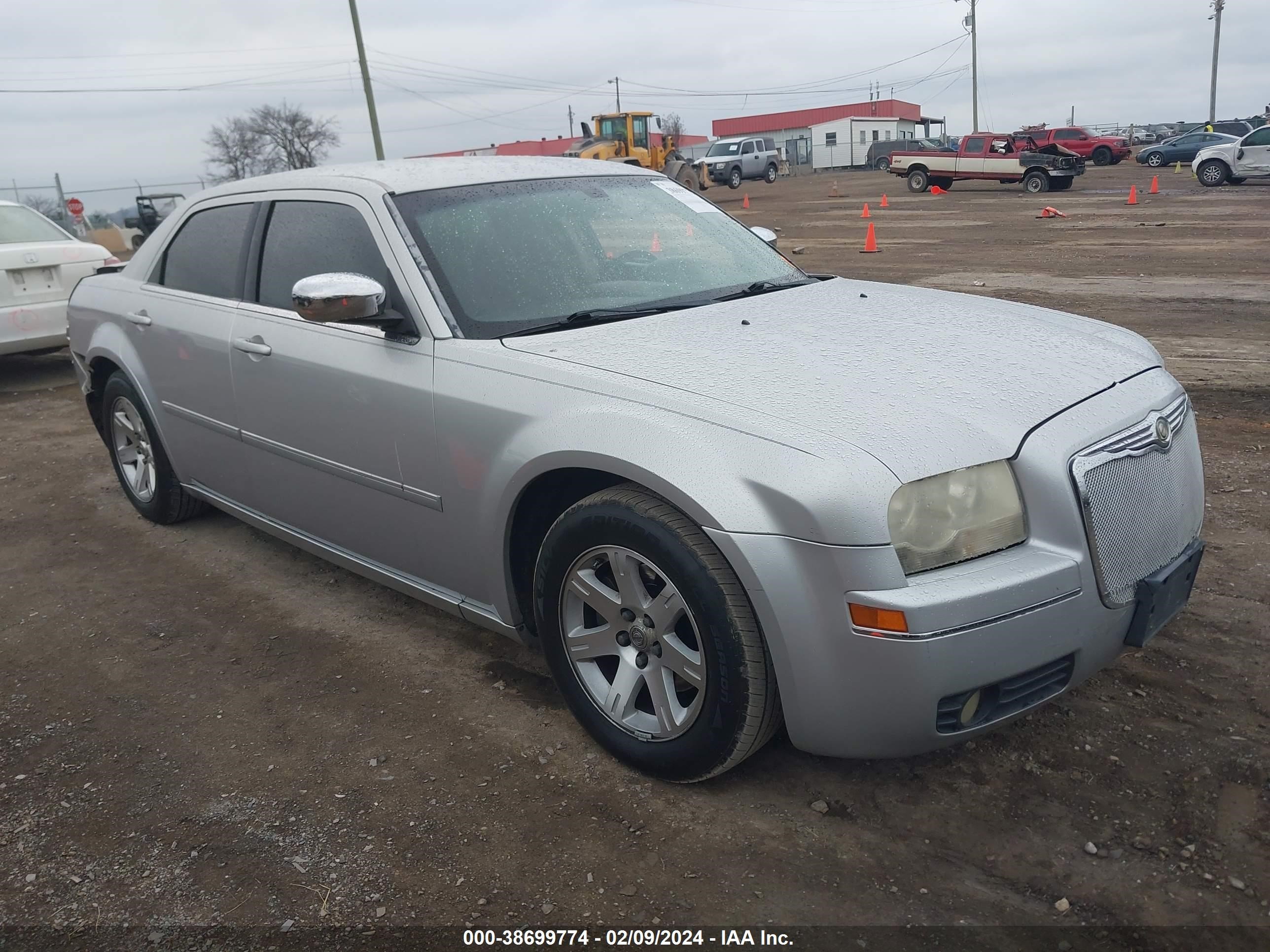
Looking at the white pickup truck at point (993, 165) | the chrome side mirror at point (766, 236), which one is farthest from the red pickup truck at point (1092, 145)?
the chrome side mirror at point (766, 236)

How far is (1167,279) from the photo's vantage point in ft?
37.9

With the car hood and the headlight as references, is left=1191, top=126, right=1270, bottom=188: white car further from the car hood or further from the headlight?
the headlight

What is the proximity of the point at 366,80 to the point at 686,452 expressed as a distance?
32.9 m

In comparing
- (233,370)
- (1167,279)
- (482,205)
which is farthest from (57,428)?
(1167,279)

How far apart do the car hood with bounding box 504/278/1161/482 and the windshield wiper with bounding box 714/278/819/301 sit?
0.23ft

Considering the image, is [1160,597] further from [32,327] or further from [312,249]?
[32,327]

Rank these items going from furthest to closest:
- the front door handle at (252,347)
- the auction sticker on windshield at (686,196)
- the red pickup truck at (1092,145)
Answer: the red pickup truck at (1092,145) < the auction sticker on windshield at (686,196) < the front door handle at (252,347)

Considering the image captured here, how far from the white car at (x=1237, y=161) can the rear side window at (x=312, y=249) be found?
27703mm

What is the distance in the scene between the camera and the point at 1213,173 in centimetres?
2603

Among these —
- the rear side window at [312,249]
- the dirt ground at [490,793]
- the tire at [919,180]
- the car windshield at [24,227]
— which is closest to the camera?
the dirt ground at [490,793]

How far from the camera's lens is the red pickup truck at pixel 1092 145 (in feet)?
137

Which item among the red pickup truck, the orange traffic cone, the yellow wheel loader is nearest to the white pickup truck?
the yellow wheel loader

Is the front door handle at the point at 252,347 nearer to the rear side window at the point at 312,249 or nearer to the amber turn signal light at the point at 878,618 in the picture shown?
the rear side window at the point at 312,249

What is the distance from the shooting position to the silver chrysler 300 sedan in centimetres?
235
